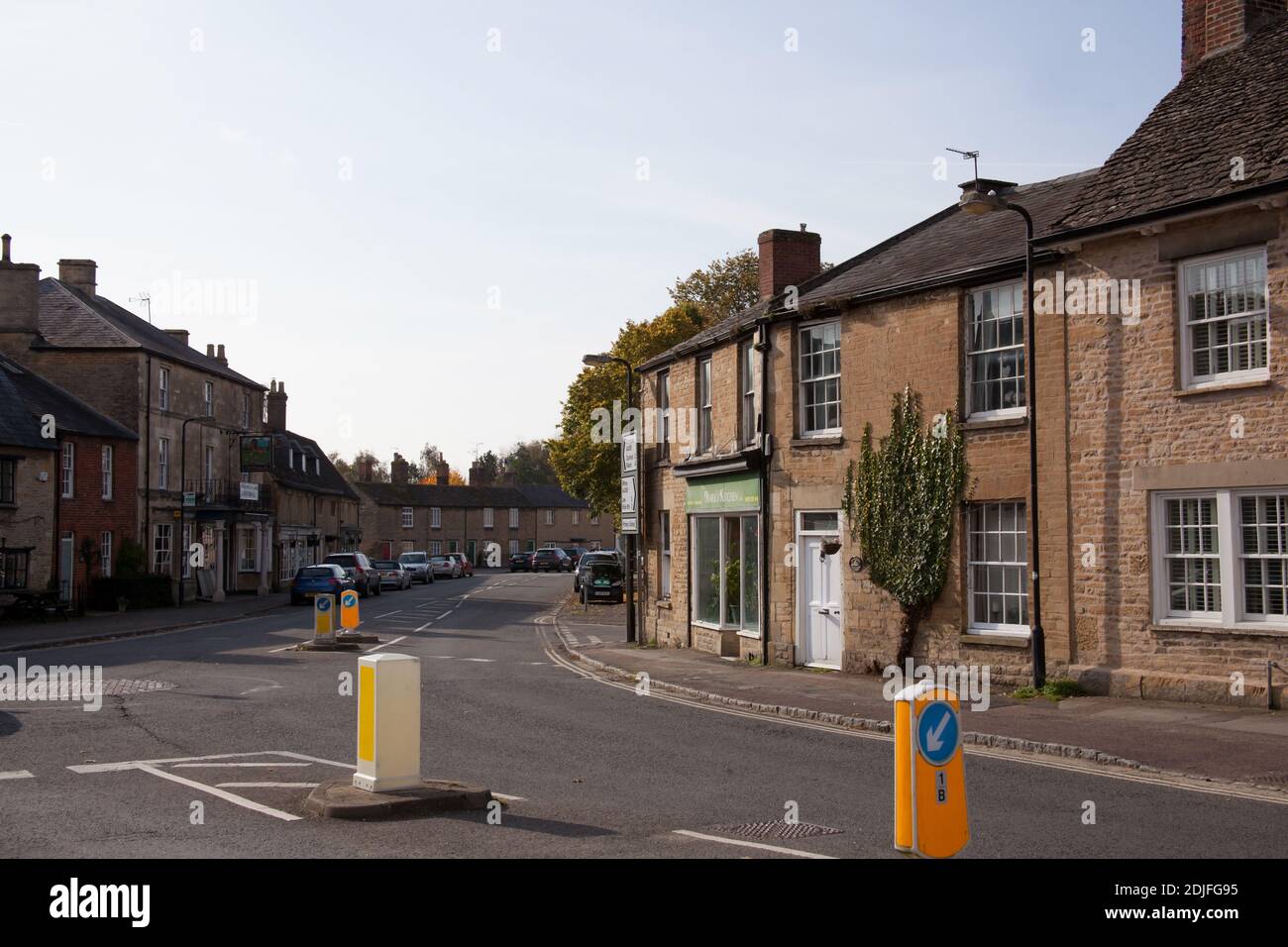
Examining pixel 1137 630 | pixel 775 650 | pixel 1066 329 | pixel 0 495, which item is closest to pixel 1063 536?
pixel 1137 630

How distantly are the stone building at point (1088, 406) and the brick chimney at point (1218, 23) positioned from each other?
0.04 meters

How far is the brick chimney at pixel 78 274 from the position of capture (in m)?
45.9

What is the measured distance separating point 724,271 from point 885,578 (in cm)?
3714

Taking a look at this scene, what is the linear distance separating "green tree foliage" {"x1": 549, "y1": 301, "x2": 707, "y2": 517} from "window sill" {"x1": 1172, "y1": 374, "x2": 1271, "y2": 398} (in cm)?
3179

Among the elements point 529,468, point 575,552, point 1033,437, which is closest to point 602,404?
point 1033,437

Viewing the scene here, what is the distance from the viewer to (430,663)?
69.4 ft

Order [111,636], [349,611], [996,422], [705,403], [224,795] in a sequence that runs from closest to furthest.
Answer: [224,795]
[996,422]
[349,611]
[705,403]
[111,636]

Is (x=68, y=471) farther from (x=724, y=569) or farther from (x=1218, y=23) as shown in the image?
→ (x=1218, y=23)

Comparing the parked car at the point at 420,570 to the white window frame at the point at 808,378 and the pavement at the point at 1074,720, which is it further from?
the pavement at the point at 1074,720

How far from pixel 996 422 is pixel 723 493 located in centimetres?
712

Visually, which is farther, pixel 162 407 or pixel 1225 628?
pixel 162 407

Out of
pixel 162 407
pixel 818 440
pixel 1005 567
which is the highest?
pixel 162 407

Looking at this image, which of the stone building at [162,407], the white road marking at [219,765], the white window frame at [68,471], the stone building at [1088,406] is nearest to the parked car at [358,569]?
the stone building at [162,407]

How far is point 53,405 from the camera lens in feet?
123
